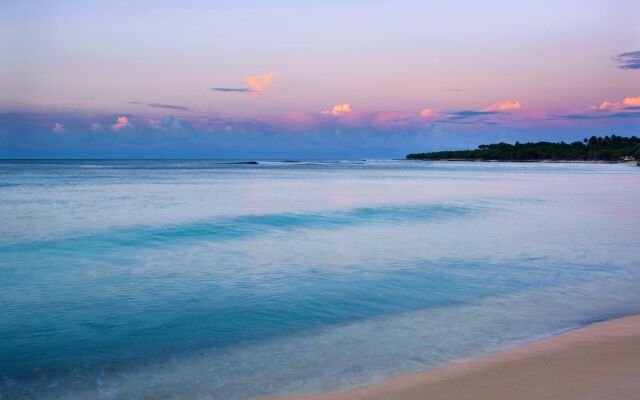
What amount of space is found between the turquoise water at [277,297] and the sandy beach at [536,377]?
0.31 metres

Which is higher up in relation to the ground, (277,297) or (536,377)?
(536,377)

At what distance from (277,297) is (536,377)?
4.92 metres

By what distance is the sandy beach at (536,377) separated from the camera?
462 cm

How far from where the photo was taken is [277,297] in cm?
909

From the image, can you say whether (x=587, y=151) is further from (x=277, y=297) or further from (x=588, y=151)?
(x=277, y=297)

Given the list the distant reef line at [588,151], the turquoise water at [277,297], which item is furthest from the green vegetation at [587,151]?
the turquoise water at [277,297]

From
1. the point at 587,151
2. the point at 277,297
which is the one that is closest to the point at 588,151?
the point at 587,151

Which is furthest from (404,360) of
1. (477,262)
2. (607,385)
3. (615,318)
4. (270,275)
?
(477,262)

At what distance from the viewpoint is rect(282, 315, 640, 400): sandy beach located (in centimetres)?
462

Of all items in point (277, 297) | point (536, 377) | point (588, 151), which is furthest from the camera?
point (588, 151)

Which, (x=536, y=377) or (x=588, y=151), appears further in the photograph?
(x=588, y=151)

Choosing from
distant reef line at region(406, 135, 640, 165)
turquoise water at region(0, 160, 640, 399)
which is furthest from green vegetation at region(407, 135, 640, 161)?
Result: turquoise water at region(0, 160, 640, 399)

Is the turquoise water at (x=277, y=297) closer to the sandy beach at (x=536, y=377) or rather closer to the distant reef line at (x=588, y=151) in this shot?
the sandy beach at (x=536, y=377)

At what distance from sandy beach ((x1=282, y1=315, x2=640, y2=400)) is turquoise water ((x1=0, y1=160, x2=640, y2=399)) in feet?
1.01
